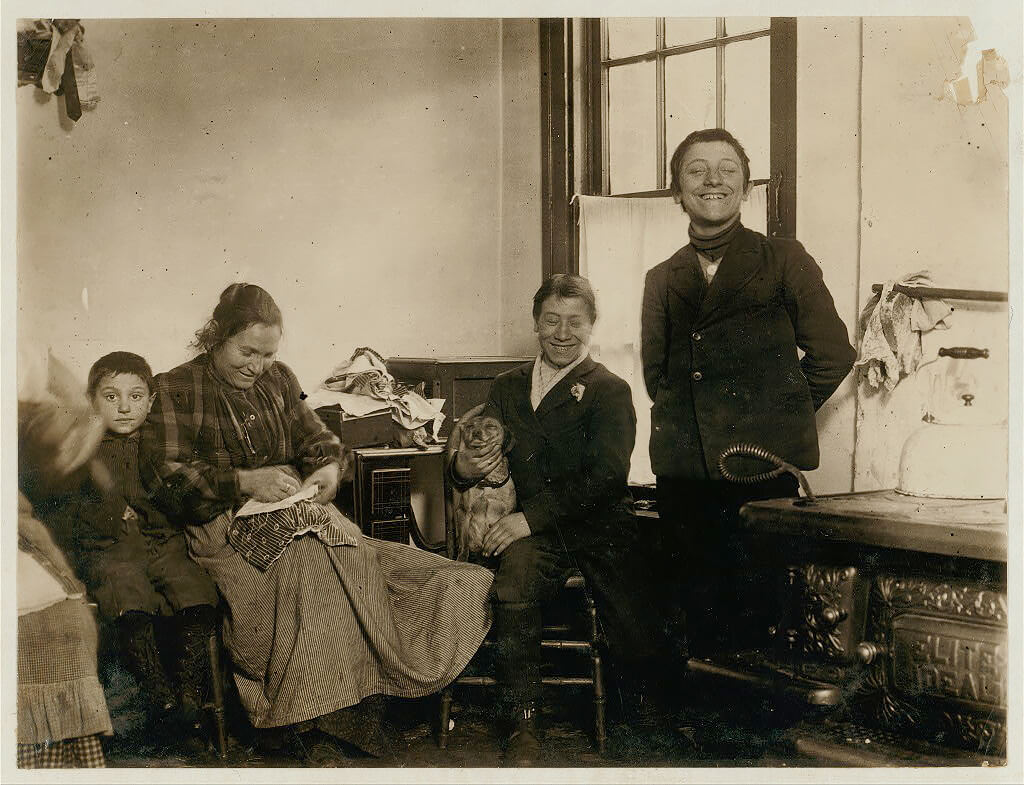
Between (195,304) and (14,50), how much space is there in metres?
0.79

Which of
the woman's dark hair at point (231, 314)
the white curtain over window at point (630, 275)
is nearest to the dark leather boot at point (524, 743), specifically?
the white curtain over window at point (630, 275)

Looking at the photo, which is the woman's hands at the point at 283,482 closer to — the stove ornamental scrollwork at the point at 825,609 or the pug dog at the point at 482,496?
the pug dog at the point at 482,496

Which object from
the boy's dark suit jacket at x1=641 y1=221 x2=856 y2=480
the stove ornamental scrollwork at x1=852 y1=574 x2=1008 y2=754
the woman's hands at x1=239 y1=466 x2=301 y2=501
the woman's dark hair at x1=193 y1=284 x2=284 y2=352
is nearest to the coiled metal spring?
the boy's dark suit jacket at x1=641 y1=221 x2=856 y2=480

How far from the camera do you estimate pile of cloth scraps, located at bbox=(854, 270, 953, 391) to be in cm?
237

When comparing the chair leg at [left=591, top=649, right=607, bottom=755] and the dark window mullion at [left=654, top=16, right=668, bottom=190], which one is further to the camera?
the dark window mullion at [left=654, top=16, right=668, bottom=190]

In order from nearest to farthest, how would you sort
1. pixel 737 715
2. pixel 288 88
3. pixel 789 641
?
Result: pixel 789 641
pixel 737 715
pixel 288 88

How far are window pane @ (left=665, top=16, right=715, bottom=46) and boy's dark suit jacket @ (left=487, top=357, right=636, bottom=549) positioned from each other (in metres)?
0.87

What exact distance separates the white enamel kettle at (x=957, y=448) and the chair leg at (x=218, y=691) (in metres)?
1.72

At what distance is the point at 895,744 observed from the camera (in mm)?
2195

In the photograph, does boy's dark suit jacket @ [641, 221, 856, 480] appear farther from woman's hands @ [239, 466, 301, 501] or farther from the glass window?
woman's hands @ [239, 466, 301, 501]

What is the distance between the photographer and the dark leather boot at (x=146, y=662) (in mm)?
2434

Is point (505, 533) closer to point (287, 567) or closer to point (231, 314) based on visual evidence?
point (287, 567)

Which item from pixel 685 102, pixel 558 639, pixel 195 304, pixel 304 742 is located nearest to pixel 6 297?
pixel 195 304

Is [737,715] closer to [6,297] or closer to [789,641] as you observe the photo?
[789,641]
